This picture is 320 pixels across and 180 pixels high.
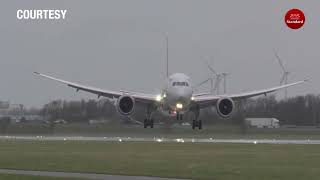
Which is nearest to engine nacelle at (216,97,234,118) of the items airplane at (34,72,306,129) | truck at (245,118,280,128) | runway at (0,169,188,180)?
airplane at (34,72,306,129)

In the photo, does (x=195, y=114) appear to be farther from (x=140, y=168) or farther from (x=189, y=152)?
(x=140, y=168)

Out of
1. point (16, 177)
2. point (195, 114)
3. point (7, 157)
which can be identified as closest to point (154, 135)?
point (195, 114)

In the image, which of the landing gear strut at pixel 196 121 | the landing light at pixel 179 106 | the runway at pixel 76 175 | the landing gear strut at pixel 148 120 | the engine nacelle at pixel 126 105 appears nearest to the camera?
the runway at pixel 76 175

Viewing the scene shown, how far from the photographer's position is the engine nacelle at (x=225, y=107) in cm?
7169

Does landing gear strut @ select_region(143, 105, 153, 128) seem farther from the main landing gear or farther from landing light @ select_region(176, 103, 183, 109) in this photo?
landing light @ select_region(176, 103, 183, 109)

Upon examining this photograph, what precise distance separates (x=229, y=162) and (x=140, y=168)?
19.2 ft

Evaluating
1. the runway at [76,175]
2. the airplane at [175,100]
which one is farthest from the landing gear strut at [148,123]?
the runway at [76,175]

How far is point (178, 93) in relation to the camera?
216ft

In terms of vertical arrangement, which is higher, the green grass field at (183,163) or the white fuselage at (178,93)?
the white fuselage at (178,93)

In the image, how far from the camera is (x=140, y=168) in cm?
3306

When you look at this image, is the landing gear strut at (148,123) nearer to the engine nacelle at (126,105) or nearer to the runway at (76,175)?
the engine nacelle at (126,105)

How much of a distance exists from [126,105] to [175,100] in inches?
257

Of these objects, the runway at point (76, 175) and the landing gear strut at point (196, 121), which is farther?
the landing gear strut at point (196, 121)

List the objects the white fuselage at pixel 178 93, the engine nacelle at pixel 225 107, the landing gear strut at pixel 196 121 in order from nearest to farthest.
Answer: the white fuselage at pixel 178 93
the engine nacelle at pixel 225 107
the landing gear strut at pixel 196 121
